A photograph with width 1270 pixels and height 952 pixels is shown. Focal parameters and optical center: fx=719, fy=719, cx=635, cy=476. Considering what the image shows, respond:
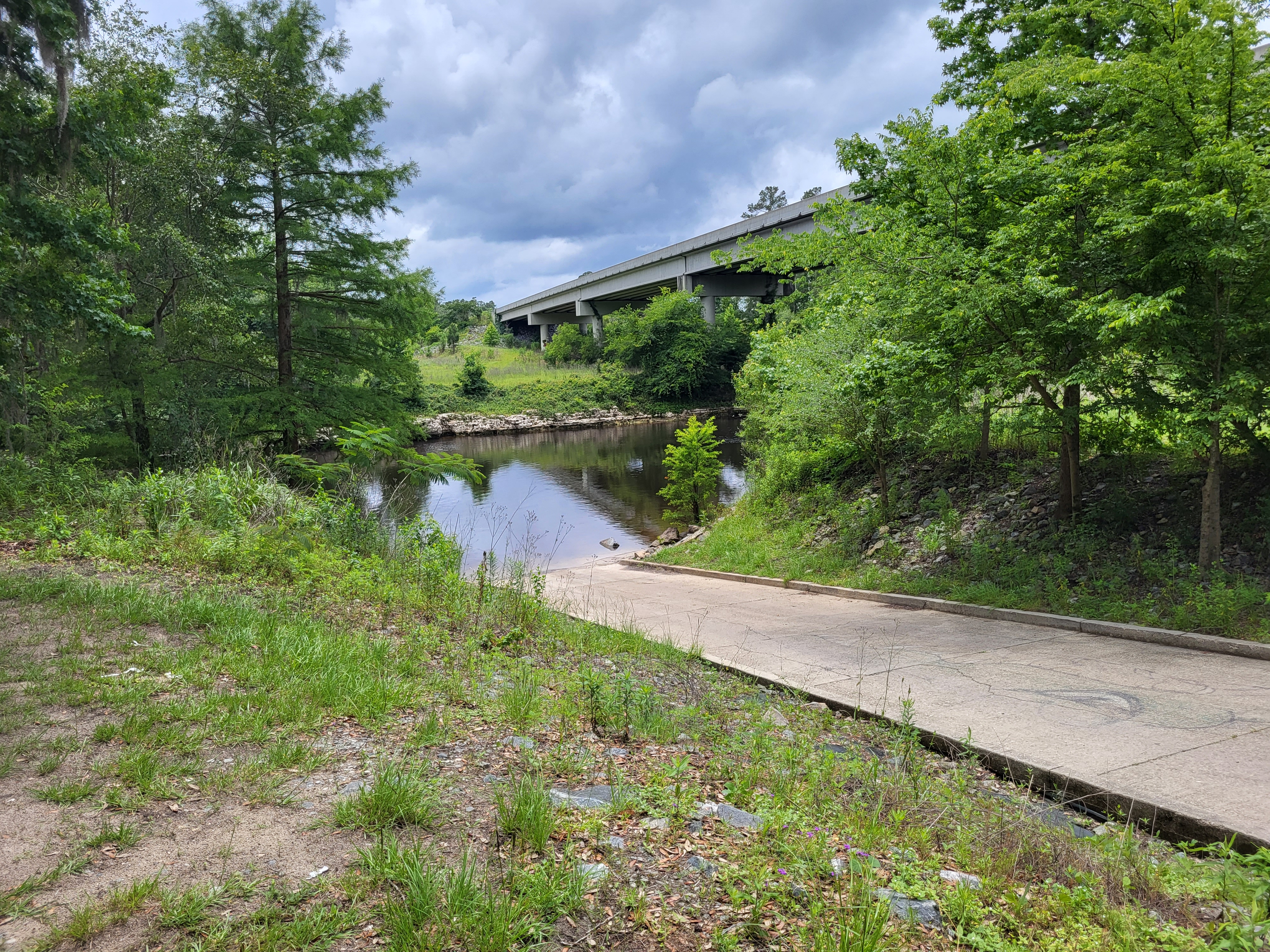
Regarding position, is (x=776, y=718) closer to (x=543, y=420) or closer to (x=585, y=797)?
(x=585, y=797)

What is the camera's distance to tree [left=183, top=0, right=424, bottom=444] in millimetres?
18766

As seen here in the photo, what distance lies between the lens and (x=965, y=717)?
5578 millimetres

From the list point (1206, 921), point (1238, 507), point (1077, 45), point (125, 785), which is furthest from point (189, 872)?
point (1077, 45)

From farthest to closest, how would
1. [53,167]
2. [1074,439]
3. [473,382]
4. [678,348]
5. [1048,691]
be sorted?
[473,382], [678,348], [53,167], [1074,439], [1048,691]

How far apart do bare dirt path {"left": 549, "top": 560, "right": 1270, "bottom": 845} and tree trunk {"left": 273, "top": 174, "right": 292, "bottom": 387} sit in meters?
14.9

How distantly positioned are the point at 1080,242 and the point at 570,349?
235 ft

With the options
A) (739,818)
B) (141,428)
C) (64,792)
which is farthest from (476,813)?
(141,428)

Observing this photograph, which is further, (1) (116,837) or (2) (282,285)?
(2) (282,285)

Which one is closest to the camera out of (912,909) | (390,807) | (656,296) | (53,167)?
(912,909)

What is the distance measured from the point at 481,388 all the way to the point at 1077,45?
2269 inches

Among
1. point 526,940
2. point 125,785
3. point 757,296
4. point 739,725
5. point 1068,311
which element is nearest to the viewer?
point 526,940

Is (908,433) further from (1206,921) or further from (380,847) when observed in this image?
(380,847)

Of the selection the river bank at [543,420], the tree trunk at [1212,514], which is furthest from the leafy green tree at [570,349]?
the tree trunk at [1212,514]

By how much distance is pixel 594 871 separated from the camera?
304 centimetres
